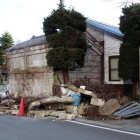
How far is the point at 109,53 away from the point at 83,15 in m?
3.25

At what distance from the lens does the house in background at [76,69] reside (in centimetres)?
1280

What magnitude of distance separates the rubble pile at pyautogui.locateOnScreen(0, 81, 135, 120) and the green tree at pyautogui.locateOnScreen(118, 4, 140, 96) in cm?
158

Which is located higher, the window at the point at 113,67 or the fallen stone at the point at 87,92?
the window at the point at 113,67

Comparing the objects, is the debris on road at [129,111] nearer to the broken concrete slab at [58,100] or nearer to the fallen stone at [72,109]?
the fallen stone at [72,109]

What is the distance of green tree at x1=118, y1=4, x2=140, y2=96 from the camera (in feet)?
35.0

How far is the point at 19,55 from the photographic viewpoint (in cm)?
1467

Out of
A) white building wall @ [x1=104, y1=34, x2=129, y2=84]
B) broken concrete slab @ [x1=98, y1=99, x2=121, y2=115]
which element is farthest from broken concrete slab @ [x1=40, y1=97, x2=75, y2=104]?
white building wall @ [x1=104, y1=34, x2=129, y2=84]

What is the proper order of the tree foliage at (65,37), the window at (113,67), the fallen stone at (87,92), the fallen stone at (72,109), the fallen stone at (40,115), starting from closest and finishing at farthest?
1. the fallen stone at (40,115)
2. the fallen stone at (72,109)
3. the fallen stone at (87,92)
4. the tree foliage at (65,37)
5. the window at (113,67)

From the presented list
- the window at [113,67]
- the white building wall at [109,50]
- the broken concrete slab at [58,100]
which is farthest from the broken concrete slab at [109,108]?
the window at [113,67]

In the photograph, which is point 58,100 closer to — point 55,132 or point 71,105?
point 71,105

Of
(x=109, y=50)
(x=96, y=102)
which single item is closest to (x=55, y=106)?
(x=96, y=102)

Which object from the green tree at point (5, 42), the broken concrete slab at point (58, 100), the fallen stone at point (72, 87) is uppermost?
the green tree at point (5, 42)

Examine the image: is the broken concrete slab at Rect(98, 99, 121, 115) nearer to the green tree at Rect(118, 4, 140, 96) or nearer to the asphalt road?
the asphalt road

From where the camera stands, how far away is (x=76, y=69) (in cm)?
1319
